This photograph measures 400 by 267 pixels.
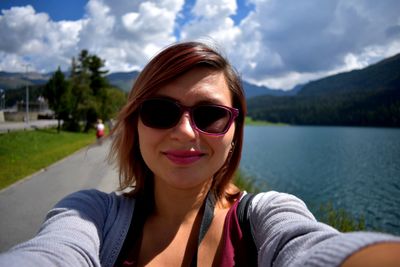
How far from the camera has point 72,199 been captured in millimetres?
1591

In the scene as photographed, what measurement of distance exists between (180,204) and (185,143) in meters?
0.45

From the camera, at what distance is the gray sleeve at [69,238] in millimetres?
1124

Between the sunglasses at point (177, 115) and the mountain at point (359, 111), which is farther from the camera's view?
the mountain at point (359, 111)

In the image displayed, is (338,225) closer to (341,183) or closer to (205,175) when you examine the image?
(205,175)

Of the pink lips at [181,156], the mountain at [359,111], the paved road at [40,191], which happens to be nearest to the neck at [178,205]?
the pink lips at [181,156]

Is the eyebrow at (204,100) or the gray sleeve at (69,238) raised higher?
the eyebrow at (204,100)

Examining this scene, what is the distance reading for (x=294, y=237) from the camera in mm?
1242

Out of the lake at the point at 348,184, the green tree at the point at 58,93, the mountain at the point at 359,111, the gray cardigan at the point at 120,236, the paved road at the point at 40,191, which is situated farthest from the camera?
the mountain at the point at 359,111

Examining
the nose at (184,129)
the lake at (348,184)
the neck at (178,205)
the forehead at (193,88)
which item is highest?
the forehead at (193,88)

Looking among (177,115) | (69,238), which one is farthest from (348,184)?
(69,238)

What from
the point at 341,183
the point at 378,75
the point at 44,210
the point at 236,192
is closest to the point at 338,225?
the point at 236,192

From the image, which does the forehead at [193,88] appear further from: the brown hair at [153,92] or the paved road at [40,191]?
the paved road at [40,191]

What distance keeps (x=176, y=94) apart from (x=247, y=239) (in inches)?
36.0

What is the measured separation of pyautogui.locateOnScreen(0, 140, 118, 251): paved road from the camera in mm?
5629
